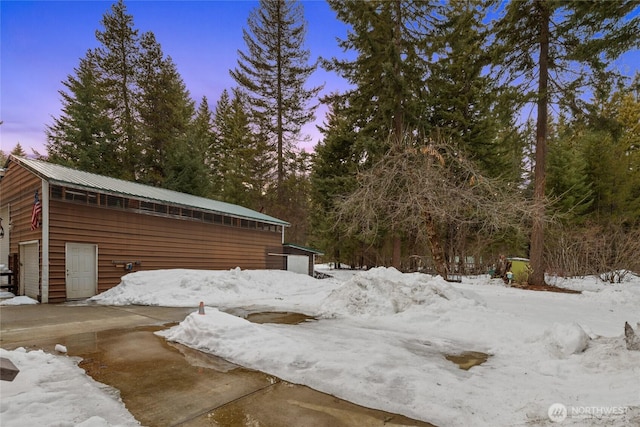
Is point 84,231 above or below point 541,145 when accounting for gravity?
below

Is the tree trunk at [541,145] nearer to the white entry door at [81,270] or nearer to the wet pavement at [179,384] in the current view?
the wet pavement at [179,384]

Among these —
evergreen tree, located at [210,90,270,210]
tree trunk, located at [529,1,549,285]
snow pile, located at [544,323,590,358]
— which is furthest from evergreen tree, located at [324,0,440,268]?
snow pile, located at [544,323,590,358]

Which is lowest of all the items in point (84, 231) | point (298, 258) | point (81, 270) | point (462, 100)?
point (298, 258)

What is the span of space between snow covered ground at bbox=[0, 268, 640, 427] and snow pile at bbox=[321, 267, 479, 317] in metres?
0.03

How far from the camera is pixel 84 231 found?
1016 centimetres

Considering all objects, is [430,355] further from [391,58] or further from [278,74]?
[278,74]

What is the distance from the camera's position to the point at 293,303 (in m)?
9.49

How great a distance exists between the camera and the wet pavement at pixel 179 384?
290 centimetres

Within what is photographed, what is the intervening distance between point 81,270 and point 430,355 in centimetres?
1087

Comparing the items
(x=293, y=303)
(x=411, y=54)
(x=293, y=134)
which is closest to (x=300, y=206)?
(x=293, y=134)

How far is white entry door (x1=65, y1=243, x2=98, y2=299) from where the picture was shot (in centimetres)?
991

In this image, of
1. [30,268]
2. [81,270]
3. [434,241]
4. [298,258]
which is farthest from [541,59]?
[30,268]

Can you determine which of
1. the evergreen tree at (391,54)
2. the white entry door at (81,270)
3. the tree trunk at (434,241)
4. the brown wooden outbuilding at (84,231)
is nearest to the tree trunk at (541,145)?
the tree trunk at (434,241)

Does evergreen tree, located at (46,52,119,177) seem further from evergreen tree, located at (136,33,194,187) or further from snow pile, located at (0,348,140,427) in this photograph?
snow pile, located at (0,348,140,427)
